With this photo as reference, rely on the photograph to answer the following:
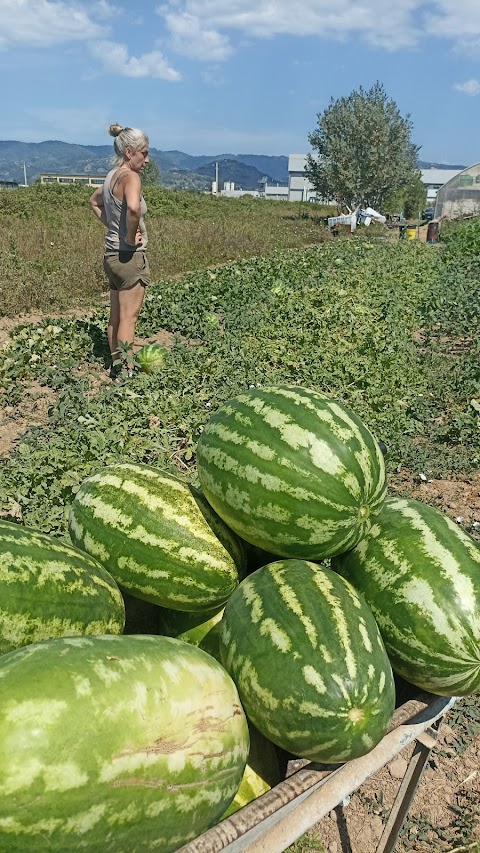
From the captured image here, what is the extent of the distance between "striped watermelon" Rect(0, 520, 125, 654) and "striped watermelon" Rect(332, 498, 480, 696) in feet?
2.41

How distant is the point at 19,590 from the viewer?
150 cm

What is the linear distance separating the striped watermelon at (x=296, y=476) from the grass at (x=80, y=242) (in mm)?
Answer: 9791

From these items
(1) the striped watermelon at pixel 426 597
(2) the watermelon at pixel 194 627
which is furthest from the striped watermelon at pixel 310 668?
(2) the watermelon at pixel 194 627

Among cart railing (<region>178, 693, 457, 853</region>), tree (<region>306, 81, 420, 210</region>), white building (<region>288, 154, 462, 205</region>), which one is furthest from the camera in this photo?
white building (<region>288, 154, 462, 205</region>)

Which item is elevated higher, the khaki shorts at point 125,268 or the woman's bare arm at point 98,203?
the woman's bare arm at point 98,203

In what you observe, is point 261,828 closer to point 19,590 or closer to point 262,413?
point 19,590

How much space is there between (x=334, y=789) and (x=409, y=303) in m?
11.5

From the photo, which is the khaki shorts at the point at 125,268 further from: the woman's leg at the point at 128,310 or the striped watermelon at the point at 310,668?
the striped watermelon at the point at 310,668

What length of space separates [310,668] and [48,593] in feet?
2.16

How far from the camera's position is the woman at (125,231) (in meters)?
5.97

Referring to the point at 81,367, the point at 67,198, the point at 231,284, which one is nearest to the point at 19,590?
the point at 81,367

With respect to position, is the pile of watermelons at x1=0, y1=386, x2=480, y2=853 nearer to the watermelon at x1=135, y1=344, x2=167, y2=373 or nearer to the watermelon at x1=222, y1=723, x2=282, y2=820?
the watermelon at x1=222, y1=723, x2=282, y2=820

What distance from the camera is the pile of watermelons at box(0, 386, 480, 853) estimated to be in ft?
3.87

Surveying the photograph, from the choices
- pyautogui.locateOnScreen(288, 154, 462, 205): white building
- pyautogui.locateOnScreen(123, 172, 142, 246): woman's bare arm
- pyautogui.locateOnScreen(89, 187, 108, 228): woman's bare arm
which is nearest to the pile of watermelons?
pyautogui.locateOnScreen(123, 172, 142, 246): woman's bare arm
